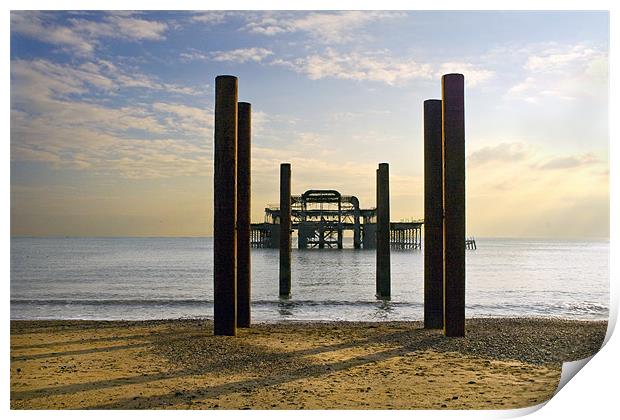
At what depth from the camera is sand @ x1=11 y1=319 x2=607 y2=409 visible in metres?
5.38

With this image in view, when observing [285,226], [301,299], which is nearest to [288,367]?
[285,226]

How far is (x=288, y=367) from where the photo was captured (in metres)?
6.49

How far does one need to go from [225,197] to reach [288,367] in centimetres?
231

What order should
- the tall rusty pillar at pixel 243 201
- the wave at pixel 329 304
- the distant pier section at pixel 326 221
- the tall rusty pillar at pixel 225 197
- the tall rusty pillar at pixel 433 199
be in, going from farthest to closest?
the distant pier section at pixel 326 221, the wave at pixel 329 304, the tall rusty pillar at pixel 243 201, the tall rusty pillar at pixel 433 199, the tall rusty pillar at pixel 225 197

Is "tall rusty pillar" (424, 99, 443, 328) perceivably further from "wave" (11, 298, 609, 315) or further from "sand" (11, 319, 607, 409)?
"wave" (11, 298, 609, 315)

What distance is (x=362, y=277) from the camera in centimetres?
2645

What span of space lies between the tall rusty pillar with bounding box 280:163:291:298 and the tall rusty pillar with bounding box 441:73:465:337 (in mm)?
6071

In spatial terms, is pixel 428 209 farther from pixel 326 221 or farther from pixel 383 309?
pixel 326 221

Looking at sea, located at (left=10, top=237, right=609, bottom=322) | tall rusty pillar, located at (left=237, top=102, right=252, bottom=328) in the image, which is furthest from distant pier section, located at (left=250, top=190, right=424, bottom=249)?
tall rusty pillar, located at (left=237, top=102, right=252, bottom=328)

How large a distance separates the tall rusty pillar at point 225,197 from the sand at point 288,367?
1.94 ft

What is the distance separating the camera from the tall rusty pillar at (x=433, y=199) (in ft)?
28.1

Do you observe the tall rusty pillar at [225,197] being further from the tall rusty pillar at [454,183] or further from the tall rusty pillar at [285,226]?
the tall rusty pillar at [285,226]

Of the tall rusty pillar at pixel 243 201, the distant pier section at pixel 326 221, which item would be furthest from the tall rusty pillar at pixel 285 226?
the distant pier section at pixel 326 221

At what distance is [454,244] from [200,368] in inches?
134
